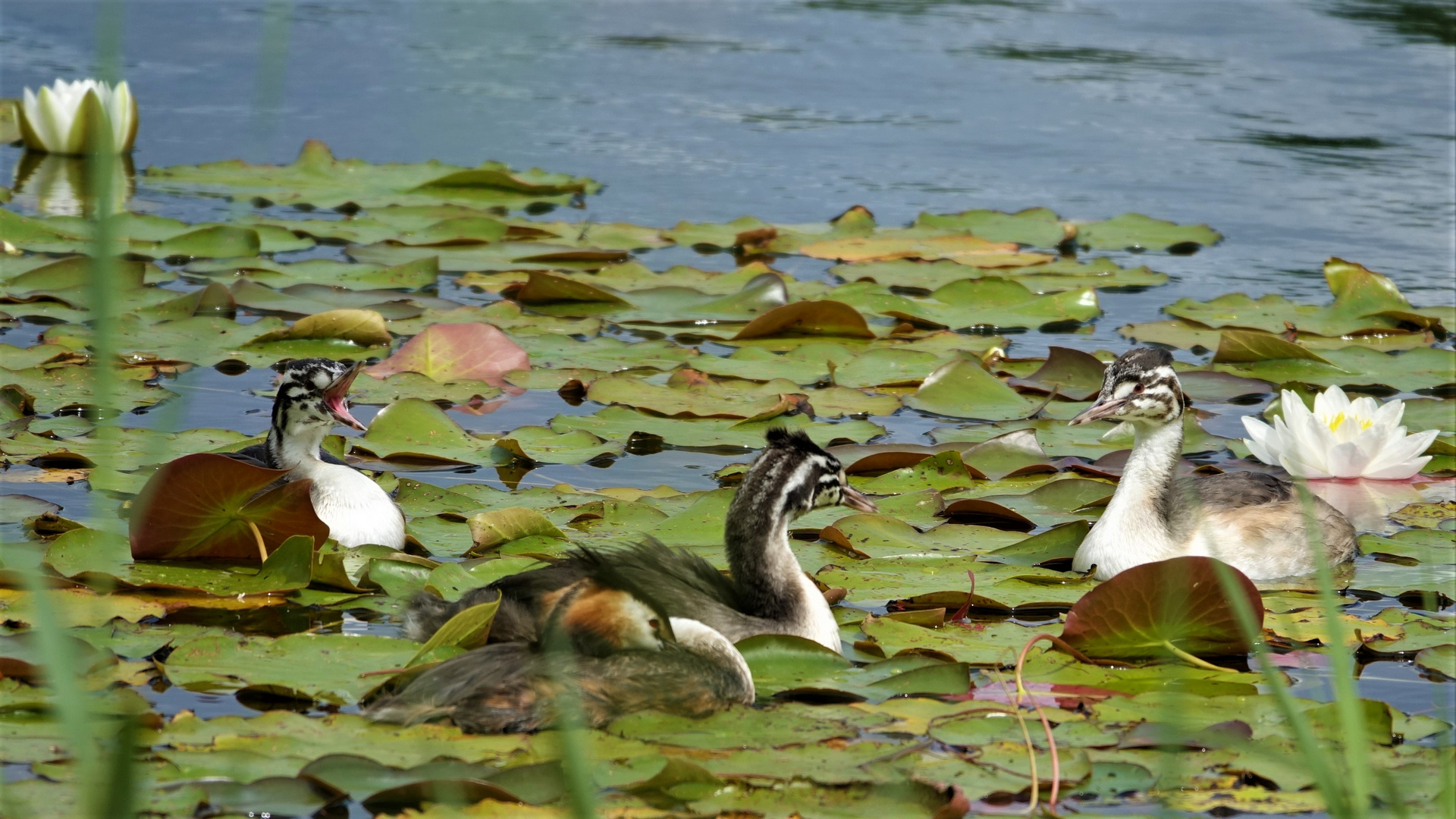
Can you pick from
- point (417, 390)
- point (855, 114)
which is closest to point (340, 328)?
point (417, 390)

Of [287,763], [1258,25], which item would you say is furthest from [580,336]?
[1258,25]

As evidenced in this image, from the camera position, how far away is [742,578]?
13.7 feet

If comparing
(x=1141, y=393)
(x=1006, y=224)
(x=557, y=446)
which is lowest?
(x=557, y=446)

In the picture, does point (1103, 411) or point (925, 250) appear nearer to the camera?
point (1103, 411)

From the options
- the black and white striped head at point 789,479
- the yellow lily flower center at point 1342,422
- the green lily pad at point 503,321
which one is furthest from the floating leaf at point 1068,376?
the black and white striped head at point 789,479

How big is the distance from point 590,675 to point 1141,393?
2190 mm

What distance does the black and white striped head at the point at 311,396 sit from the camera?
189 inches

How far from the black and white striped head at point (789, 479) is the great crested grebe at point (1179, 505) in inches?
37.7

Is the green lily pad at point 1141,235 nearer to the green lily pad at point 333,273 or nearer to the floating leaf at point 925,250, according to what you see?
the floating leaf at point 925,250

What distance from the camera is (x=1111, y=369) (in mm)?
5098

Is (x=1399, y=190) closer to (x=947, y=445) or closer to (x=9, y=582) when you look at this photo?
(x=947, y=445)

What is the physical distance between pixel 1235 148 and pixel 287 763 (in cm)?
1017

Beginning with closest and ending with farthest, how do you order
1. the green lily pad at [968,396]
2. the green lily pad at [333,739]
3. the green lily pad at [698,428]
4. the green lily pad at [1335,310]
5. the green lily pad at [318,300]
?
the green lily pad at [333,739], the green lily pad at [698,428], the green lily pad at [968,396], the green lily pad at [318,300], the green lily pad at [1335,310]

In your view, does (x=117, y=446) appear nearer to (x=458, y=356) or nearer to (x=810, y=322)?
(x=458, y=356)
